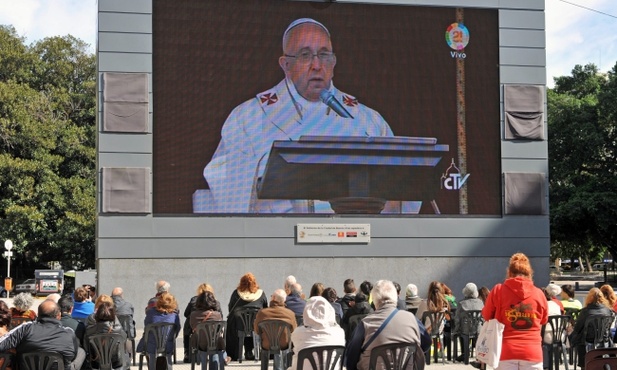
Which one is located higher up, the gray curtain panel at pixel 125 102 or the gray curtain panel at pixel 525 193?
the gray curtain panel at pixel 125 102

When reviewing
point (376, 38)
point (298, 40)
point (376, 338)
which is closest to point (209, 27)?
point (298, 40)

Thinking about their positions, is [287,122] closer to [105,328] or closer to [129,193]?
[129,193]

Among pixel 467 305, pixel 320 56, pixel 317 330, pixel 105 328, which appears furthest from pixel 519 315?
pixel 320 56

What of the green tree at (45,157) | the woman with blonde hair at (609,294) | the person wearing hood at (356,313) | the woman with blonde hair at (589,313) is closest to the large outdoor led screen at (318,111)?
the person wearing hood at (356,313)

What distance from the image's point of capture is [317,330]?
7.69 m

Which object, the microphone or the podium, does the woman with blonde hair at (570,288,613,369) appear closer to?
the podium

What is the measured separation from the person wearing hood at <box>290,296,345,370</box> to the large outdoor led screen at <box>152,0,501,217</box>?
1081cm

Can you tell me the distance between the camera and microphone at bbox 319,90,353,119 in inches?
744

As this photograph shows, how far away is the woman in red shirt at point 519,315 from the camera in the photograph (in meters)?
7.15

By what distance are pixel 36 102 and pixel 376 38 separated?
2816 cm

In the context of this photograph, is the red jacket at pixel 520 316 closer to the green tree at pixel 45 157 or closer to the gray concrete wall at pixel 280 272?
the gray concrete wall at pixel 280 272

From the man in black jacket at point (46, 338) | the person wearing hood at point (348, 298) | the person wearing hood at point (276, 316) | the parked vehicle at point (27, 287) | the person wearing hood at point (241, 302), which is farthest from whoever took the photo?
the parked vehicle at point (27, 287)

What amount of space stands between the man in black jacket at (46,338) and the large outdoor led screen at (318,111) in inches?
408

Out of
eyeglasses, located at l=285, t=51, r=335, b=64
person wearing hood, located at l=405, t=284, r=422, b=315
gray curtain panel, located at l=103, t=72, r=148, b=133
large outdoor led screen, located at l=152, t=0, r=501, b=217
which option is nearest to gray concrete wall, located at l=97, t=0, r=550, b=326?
gray curtain panel, located at l=103, t=72, r=148, b=133
